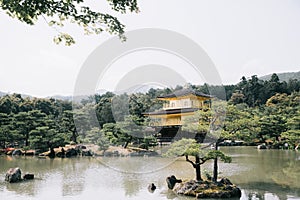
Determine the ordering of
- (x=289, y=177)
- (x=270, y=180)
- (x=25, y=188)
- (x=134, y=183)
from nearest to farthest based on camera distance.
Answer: (x=25, y=188) → (x=134, y=183) → (x=270, y=180) → (x=289, y=177)

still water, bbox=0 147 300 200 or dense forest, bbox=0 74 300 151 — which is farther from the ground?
dense forest, bbox=0 74 300 151

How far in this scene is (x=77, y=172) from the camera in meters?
10.5

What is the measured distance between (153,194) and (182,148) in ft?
3.74

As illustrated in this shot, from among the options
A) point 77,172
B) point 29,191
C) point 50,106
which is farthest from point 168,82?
point 50,106

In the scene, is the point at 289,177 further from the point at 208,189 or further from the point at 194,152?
the point at 194,152

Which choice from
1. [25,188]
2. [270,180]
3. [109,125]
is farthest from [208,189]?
[109,125]

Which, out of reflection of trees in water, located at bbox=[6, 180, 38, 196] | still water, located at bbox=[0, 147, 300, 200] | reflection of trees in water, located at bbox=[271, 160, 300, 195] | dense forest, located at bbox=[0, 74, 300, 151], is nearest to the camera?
still water, located at bbox=[0, 147, 300, 200]

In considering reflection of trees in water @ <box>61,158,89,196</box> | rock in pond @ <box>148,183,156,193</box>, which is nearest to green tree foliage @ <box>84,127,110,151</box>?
reflection of trees in water @ <box>61,158,89,196</box>

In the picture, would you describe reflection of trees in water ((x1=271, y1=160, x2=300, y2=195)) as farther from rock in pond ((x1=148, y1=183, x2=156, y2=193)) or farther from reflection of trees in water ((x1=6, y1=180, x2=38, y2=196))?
reflection of trees in water ((x1=6, y1=180, x2=38, y2=196))

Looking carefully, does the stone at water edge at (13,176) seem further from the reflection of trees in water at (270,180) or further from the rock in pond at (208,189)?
the reflection of trees in water at (270,180)

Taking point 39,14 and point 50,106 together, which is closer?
point 39,14

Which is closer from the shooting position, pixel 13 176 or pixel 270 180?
pixel 270 180

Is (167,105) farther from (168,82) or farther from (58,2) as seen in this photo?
(58,2)

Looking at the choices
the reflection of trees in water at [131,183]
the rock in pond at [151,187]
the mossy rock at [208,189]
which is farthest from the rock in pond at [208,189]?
the reflection of trees in water at [131,183]
